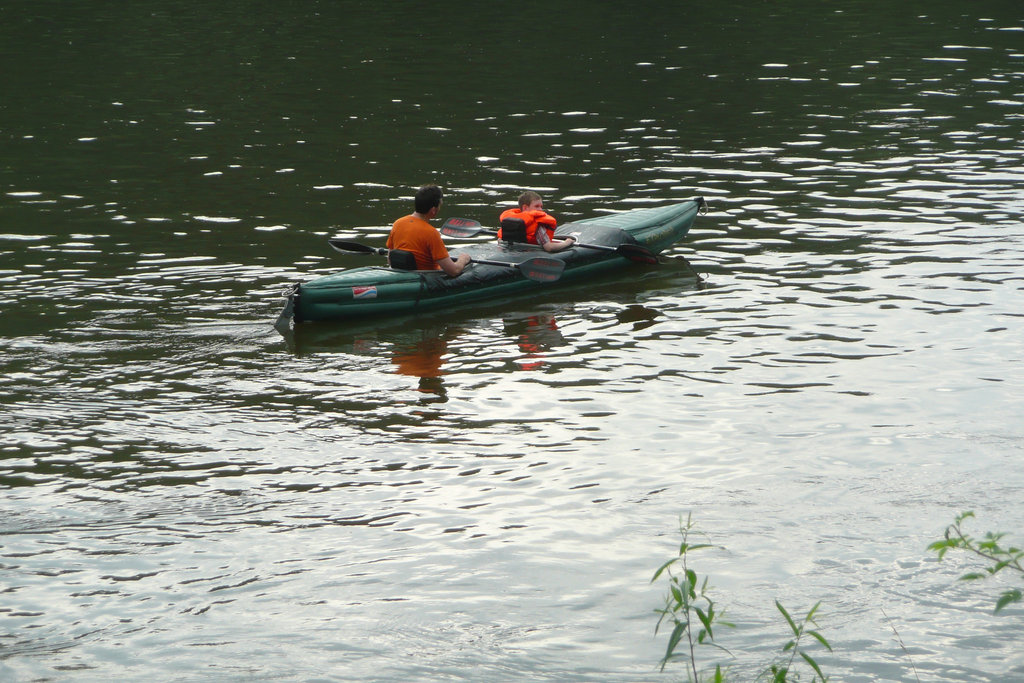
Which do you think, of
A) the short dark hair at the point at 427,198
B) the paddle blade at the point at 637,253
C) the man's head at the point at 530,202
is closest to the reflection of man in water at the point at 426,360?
the short dark hair at the point at 427,198

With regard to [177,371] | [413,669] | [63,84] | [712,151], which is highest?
Result: [63,84]

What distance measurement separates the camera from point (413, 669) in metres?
6.18

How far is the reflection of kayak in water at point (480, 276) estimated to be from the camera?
12133 millimetres

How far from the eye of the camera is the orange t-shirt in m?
12.6

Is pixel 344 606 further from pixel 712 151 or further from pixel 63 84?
pixel 63 84

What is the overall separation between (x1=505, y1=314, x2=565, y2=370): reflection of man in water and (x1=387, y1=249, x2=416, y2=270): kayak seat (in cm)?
120

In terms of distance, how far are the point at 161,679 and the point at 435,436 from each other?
3682mm

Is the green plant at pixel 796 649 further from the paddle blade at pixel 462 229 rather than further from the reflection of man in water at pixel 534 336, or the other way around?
the paddle blade at pixel 462 229

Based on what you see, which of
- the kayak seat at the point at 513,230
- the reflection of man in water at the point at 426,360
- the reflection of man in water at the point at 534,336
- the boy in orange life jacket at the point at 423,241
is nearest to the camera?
the reflection of man in water at the point at 426,360

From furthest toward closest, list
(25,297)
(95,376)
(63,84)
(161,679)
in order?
(63,84) < (25,297) < (95,376) < (161,679)

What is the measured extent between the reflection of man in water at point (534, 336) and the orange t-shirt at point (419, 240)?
42.5 inches

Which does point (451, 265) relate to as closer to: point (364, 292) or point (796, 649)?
point (364, 292)

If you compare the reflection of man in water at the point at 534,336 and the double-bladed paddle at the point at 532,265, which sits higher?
the double-bladed paddle at the point at 532,265

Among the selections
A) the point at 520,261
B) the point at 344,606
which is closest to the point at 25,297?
the point at 520,261
